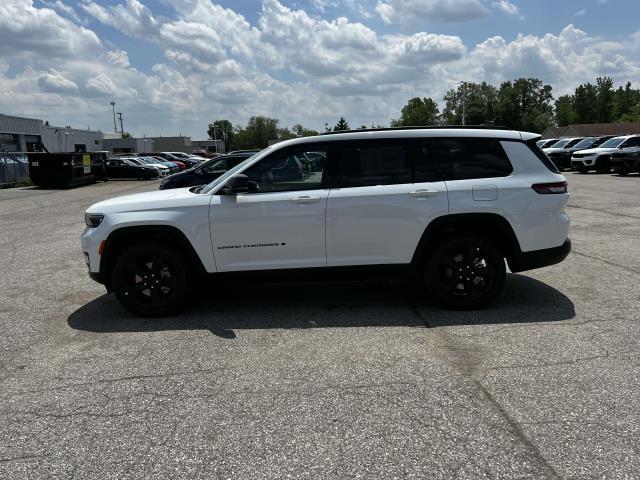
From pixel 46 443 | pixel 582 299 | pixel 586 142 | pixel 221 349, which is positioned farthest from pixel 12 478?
pixel 586 142

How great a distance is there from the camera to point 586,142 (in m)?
→ 30.2

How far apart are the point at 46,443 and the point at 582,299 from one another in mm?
5175

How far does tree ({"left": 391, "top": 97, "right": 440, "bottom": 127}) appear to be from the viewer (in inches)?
4655

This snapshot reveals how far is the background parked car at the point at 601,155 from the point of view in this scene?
2478 centimetres

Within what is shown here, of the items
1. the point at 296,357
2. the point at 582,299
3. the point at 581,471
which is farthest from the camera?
the point at 582,299

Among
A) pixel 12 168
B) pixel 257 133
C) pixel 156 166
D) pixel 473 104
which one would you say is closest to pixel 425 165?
pixel 12 168

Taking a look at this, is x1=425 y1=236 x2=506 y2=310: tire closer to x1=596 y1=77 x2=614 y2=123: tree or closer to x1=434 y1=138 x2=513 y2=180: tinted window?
x1=434 y1=138 x2=513 y2=180: tinted window

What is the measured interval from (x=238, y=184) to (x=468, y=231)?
233cm

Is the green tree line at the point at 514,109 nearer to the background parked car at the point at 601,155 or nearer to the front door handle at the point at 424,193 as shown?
the background parked car at the point at 601,155

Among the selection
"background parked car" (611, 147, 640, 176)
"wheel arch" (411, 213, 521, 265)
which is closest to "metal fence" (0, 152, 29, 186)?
"wheel arch" (411, 213, 521, 265)

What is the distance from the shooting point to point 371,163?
203 inches

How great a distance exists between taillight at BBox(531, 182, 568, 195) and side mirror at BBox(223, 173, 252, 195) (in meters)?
2.83

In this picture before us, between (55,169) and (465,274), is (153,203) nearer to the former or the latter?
(465,274)

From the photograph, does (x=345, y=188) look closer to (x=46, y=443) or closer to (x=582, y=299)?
(x=582, y=299)
